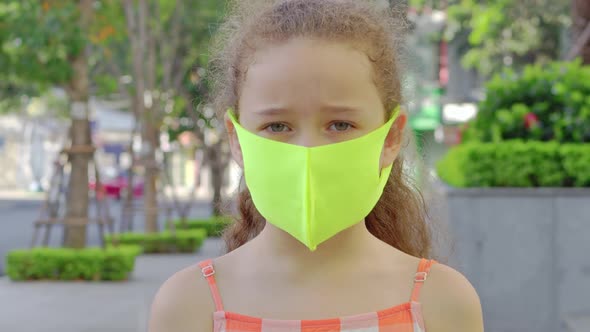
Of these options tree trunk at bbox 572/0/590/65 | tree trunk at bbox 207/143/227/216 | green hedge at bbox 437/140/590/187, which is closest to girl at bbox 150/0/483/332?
green hedge at bbox 437/140/590/187

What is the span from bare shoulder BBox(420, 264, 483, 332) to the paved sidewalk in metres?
4.98

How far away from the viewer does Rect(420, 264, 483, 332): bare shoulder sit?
2.10m

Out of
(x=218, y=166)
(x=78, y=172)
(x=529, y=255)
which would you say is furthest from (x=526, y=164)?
(x=218, y=166)

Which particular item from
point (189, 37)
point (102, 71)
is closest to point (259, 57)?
point (102, 71)

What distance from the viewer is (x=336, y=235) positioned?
217cm

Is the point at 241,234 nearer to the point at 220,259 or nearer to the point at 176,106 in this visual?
the point at 220,259

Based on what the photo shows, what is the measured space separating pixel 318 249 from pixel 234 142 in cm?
31

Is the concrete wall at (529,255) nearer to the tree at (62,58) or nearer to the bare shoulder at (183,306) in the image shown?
the bare shoulder at (183,306)

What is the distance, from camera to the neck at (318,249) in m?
2.17

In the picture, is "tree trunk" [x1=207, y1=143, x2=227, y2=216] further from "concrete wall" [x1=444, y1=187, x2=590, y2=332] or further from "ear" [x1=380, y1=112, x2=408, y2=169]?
"ear" [x1=380, y1=112, x2=408, y2=169]

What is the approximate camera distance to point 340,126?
2.12m

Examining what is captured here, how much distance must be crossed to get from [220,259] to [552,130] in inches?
269

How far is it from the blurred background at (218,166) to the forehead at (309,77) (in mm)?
319

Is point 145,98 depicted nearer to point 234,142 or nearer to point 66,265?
point 66,265
